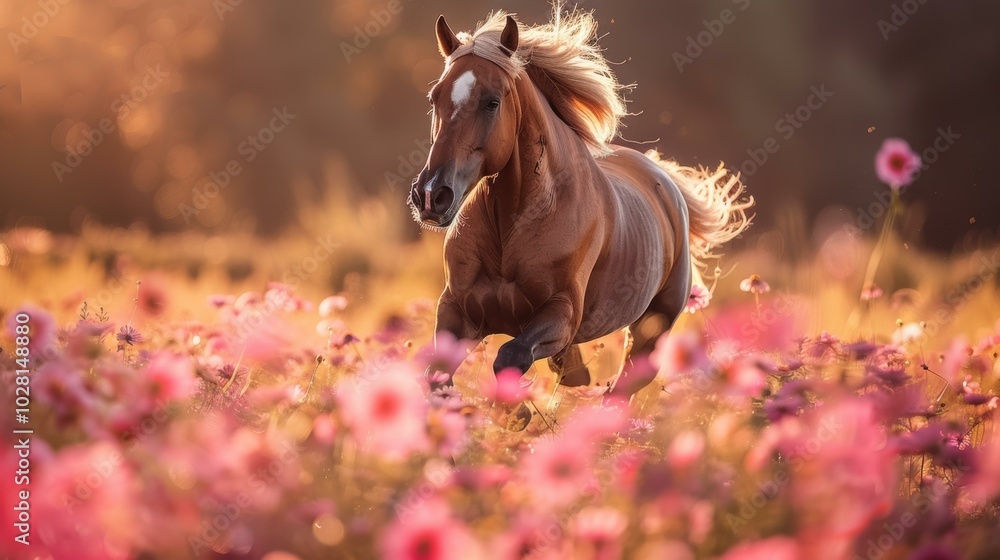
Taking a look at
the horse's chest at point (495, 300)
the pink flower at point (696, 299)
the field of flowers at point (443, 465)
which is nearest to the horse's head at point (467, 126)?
the horse's chest at point (495, 300)

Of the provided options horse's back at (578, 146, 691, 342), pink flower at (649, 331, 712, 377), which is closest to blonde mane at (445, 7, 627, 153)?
horse's back at (578, 146, 691, 342)

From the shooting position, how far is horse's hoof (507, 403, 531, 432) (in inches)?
133

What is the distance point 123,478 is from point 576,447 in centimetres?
83

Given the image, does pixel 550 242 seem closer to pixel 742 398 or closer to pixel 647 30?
pixel 742 398

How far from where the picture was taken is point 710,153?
502 inches

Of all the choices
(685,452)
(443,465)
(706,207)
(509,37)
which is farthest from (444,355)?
(706,207)

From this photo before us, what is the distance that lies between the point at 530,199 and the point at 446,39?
759 mm

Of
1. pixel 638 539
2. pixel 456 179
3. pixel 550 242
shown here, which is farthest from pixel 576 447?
pixel 550 242

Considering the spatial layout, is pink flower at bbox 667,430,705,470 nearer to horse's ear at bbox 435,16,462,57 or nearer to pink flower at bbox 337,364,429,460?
pink flower at bbox 337,364,429,460

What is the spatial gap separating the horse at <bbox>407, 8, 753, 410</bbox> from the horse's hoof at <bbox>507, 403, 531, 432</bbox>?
174 mm

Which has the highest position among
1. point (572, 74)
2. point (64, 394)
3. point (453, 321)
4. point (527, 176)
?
point (572, 74)

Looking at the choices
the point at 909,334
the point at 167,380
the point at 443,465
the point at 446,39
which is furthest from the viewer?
the point at 909,334

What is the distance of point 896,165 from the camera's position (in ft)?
15.0

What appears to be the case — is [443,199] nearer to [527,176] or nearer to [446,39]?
[527,176]
